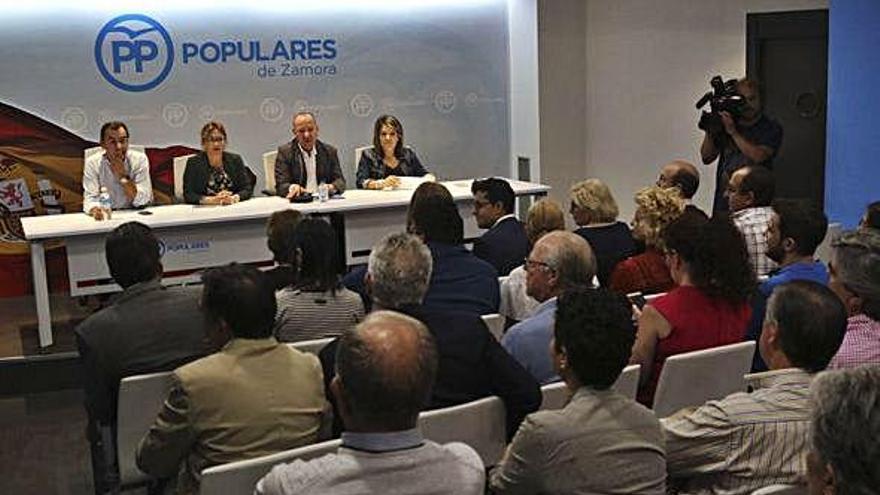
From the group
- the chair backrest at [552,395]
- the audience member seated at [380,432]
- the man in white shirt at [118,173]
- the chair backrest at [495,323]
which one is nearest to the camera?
the audience member seated at [380,432]

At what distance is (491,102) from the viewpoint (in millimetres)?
9828

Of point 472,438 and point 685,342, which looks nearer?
point 472,438

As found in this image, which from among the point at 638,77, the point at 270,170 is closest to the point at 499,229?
the point at 270,170

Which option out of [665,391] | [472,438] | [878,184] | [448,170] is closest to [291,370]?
[472,438]

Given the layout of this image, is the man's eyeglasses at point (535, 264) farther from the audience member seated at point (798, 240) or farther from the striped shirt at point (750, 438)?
the striped shirt at point (750, 438)

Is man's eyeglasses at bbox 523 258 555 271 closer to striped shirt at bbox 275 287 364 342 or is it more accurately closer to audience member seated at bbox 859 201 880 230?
striped shirt at bbox 275 287 364 342

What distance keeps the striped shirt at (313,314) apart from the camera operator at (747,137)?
12.6ft

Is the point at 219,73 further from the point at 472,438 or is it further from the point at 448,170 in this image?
the point at 472,438

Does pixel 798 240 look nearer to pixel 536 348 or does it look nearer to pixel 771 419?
pixel 536 348

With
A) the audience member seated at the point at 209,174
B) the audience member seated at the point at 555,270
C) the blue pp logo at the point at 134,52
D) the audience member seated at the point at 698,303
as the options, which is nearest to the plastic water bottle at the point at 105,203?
the audience member seated at the point at 209,174

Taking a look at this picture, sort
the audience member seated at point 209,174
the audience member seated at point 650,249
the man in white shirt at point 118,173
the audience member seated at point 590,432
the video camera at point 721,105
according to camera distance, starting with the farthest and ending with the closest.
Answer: the audience member seated at point 209,174, the man in white shirt at point 118,173, the video camera at point 721,105, the audience member seated at point 650,249, the audience member seated at point 590,432

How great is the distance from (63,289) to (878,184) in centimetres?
618

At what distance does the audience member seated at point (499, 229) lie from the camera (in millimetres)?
5234

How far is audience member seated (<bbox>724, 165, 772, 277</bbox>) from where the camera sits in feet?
16.1
